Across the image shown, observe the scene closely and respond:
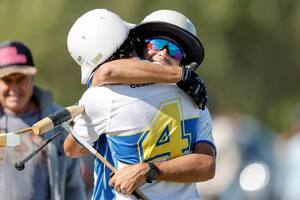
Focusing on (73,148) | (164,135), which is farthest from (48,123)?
(164,135)

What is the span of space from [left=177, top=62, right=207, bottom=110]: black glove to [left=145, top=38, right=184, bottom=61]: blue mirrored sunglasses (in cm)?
13

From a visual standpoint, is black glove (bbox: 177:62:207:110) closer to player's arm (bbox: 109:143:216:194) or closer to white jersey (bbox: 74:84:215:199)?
white jersey (bbox: 74:84:215:199)

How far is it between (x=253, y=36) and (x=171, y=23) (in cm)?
1886

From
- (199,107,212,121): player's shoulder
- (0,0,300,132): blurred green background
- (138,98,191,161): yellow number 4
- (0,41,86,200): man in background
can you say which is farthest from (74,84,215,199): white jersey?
(0,0,300,132): blurred green background

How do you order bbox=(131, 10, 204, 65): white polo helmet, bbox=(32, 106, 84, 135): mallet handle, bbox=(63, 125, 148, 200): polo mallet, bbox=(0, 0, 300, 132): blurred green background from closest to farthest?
bbox=(32, 106, 84, 135): mallet handle → bbox=(63, 125, 148, 200): polo mallet → bbox=(131, 10, 204, 65): white polo helmet → bbox=(0, 0, 300, 132): blurred green background

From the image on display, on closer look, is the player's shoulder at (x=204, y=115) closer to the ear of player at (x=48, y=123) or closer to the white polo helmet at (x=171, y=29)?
the white polo helmet at (x=171, y=29)

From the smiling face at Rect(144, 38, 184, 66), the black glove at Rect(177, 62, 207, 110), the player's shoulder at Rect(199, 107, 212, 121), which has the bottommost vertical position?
the player's shoulder at Rect(199, 107, 212, 121)

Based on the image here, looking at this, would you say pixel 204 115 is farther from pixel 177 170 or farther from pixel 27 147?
pixel 27 147

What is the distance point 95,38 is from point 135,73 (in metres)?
0.32

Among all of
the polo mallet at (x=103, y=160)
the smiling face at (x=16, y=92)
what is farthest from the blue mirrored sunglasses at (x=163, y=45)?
the smiling face at (x=16, y=92)

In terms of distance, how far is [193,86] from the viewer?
736cm

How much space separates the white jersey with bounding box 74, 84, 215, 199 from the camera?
7277mm

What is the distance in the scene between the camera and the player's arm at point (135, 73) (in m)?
7.24

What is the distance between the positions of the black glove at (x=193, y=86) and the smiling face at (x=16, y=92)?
7.45ft
